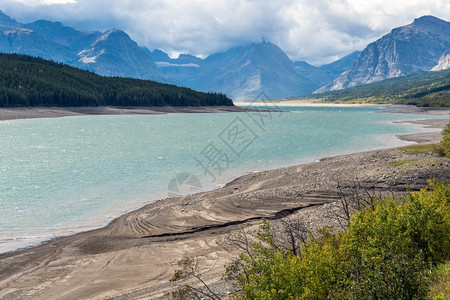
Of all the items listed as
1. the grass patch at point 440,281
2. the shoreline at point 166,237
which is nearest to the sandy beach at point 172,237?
the shoreline at point 166,237

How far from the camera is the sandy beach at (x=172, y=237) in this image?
1797cm

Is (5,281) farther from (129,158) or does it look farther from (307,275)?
(129,158)

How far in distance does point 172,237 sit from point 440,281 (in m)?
17.3

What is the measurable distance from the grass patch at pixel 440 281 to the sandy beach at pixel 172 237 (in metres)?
7.50

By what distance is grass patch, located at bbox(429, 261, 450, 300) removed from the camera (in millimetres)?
9570

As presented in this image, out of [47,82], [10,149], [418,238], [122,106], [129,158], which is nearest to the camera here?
[418,238]

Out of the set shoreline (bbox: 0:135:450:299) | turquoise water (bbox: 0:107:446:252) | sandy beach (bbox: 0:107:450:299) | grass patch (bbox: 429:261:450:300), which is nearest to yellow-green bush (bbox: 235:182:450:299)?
grass patch (bbox: 429:261:450:300)

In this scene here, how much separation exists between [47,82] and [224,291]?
190749mm

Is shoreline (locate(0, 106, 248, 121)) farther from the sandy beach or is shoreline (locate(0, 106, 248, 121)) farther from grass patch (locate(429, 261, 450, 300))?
grass patch (locate(429, 261, 450, 300))

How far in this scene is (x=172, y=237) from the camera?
2450 cm

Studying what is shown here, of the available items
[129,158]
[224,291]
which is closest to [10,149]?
[129,158]

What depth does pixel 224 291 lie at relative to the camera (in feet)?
48.4

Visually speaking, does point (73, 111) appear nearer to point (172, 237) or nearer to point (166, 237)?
point (166, 237)

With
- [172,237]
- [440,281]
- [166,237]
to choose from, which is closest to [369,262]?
[440,281]
